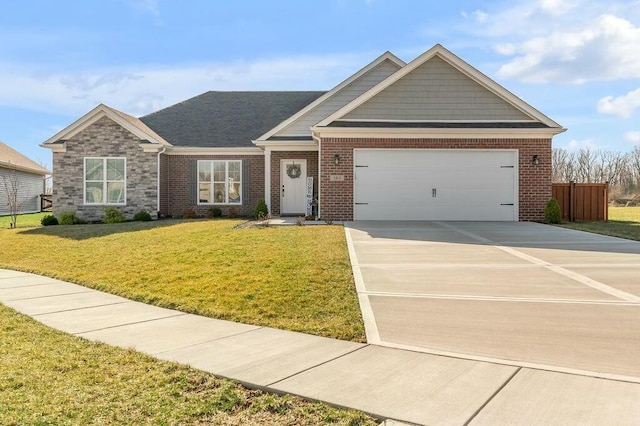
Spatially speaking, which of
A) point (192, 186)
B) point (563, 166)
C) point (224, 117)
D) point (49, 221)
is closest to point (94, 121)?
point (49, 221)

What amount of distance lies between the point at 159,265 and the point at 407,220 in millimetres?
9561

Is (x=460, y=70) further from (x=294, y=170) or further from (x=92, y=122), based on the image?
(x=92, y=122)

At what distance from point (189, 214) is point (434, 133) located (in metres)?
10.6

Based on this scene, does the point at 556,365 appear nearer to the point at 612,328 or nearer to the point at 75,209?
the point at 612,328

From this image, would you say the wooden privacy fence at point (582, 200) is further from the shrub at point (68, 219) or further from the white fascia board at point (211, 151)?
the shrub at point (68, 219)

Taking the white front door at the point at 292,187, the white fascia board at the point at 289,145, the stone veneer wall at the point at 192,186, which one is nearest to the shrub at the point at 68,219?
the stone veneer wall at the point at 192,186

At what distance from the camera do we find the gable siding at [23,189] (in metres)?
31.0

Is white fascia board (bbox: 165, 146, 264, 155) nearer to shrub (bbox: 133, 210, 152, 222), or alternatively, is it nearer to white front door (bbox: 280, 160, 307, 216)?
white front door (bbox: 280, 160, 307, 216)

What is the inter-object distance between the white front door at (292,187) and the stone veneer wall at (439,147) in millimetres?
3420

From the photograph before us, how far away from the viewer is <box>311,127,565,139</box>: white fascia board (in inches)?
652

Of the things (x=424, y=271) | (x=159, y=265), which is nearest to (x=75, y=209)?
(x=159, y=265)

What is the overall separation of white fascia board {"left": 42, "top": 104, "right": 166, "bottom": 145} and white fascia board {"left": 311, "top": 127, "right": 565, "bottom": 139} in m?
7.84

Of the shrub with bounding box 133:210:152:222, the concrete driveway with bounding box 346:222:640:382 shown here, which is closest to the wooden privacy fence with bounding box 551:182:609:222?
the concrete driveway with bounding box 346:222:640:382

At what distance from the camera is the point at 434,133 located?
16.7 meters
